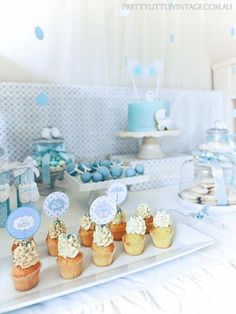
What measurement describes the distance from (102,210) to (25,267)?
0.53 ft

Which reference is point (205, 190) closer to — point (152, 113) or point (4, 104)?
point (152, 113)

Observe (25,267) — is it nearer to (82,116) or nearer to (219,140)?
(82,116)

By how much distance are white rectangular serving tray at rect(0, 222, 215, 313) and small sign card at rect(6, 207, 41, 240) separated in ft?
0.24

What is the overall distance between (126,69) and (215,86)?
0.57m

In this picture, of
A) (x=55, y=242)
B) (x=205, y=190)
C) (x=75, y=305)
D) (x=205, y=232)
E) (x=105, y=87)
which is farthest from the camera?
(x=105, y=87)

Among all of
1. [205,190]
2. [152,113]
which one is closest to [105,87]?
[152,113]

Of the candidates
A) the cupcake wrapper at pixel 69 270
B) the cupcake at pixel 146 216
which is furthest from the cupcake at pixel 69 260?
the cupcake at pixel 146 216

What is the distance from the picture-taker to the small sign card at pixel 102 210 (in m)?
0.50

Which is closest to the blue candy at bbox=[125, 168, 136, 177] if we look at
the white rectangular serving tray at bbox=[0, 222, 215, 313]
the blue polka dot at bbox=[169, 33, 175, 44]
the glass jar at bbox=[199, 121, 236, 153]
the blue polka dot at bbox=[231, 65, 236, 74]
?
the white rectangular serving tray at bbox=[0, 222, 215, 313]

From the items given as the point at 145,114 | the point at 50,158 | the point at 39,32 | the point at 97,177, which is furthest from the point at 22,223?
the point at 39,32

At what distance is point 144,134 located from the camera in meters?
0.98

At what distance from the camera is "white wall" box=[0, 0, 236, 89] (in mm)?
1021

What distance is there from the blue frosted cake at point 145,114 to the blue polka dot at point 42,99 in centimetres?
33

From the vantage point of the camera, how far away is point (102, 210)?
0.51 metres
